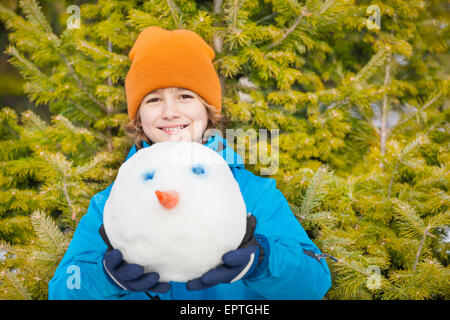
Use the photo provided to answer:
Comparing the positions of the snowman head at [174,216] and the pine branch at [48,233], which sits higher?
the snowman head at [174,216]

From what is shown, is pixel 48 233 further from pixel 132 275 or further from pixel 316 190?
pixel 316 190

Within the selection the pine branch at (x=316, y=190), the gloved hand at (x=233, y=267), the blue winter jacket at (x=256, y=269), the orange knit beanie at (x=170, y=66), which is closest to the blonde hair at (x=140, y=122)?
the orange knit beanie at (x=170, y=66)

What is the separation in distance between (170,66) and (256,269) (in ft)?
3.25

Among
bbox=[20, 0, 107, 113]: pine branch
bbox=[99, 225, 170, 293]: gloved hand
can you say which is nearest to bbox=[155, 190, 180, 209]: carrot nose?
bbox=[99, 225, 170, 293]: gloved hand

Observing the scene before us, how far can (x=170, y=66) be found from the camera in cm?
149

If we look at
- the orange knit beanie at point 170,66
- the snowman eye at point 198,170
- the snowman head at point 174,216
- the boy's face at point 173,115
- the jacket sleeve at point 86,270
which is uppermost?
the orange knit beanie at point 170,66

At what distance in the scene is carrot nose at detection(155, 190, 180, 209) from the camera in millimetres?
871

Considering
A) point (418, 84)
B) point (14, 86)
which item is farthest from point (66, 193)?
point (418, 84)

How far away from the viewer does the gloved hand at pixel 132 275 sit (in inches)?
36.2

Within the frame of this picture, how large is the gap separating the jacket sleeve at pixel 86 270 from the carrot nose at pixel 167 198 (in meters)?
0.42

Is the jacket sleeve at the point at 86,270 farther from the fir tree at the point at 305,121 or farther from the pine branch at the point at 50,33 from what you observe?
the pine branch at the point at 50,33

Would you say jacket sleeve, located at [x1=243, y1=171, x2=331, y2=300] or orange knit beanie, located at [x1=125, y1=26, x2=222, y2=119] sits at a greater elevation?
orange knit beanie, located at [x1=125, y1=26, x2=222, y2=119]

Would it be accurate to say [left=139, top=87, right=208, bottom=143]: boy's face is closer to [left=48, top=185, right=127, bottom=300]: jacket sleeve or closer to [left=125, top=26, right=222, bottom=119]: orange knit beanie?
[left=125, top=26, right=222, bottom=119]: orange knit beanie
